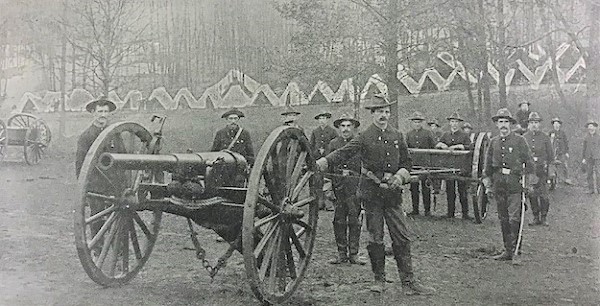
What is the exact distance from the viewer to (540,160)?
26.5 ft

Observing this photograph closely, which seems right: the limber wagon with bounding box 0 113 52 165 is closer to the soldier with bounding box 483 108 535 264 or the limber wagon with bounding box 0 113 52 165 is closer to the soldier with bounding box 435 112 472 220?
the soldier with bounding box 435 112 472 220

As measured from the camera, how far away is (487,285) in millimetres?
5125

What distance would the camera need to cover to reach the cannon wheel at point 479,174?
25.9 ft

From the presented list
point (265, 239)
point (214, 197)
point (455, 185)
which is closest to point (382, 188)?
point (265, 239)

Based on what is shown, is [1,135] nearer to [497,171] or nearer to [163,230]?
[163,230]

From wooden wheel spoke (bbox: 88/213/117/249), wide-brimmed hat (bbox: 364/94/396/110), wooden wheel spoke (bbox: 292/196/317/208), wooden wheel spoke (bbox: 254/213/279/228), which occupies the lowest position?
wooden wheel spoke (bbox: 88/213/117/249)

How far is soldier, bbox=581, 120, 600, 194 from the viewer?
8.95 metres

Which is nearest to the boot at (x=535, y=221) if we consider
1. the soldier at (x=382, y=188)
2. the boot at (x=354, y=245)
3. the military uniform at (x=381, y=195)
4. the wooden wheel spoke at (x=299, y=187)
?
the boot at (x=354, y=245)

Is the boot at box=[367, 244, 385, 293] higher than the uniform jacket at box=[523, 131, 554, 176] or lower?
lower

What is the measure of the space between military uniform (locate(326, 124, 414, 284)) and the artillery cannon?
1.39 ft

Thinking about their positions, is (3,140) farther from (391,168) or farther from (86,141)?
(391,168)

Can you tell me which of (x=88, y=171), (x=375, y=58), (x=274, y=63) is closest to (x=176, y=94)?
(x=274, y=63)

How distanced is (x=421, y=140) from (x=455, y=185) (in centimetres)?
77

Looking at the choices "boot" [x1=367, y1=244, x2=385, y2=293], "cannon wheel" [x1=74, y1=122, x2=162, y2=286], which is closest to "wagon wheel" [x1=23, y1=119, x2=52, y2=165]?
"cannon wheel" [x1=74, y1=122, x2=162, y2=286]
